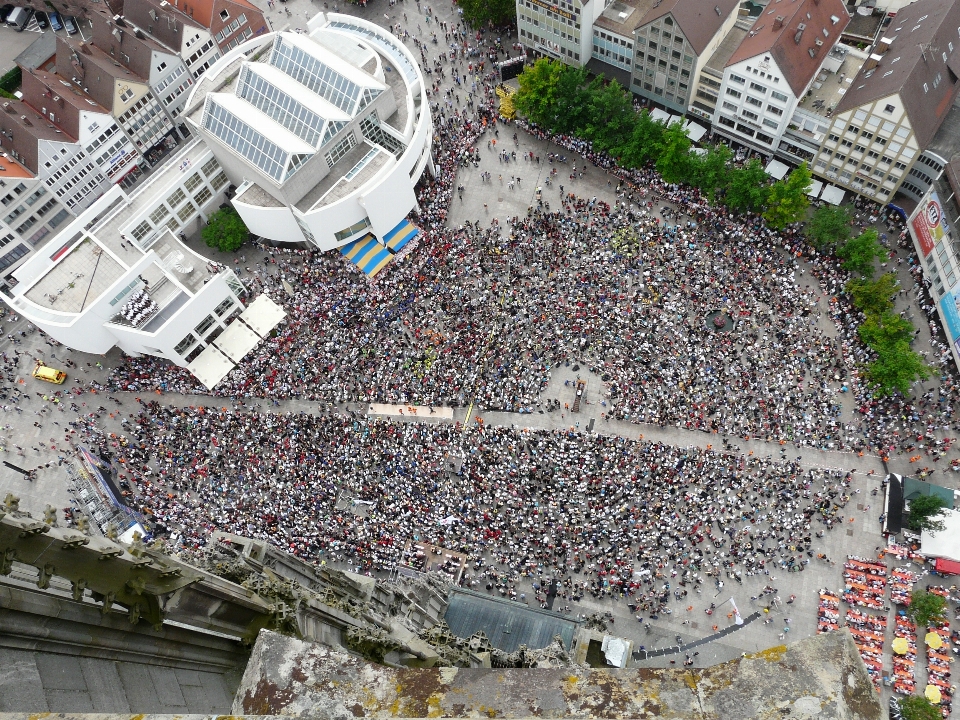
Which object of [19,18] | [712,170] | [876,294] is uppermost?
[712,170]

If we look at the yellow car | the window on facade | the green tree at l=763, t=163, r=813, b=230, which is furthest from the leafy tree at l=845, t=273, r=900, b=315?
the yellow car

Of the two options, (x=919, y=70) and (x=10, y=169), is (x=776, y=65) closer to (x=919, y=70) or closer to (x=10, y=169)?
(x=919, y=70)

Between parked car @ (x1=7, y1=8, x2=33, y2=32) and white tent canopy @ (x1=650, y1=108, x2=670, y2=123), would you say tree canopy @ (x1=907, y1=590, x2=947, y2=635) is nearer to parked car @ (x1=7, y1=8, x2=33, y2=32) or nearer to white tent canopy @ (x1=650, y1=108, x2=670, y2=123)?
white tent canopy @ (x1=650, y1=108, x2=670, y2=123)

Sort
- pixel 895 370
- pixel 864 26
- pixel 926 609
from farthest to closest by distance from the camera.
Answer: pixel 864 26 → pixel 895 370 → pixel 926 609

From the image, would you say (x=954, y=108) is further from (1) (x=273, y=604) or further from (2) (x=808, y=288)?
(1) (x=273, y=604)


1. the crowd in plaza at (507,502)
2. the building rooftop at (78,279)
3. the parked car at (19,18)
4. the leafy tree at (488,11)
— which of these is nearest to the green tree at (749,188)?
the crowd in plaza at (507,502)

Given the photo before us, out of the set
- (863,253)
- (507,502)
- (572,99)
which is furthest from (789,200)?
(507,502)

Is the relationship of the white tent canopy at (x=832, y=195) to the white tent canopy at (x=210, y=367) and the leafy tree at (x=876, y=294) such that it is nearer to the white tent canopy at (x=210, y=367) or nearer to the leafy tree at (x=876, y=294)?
the leafy tree at (x=876, y=294)
